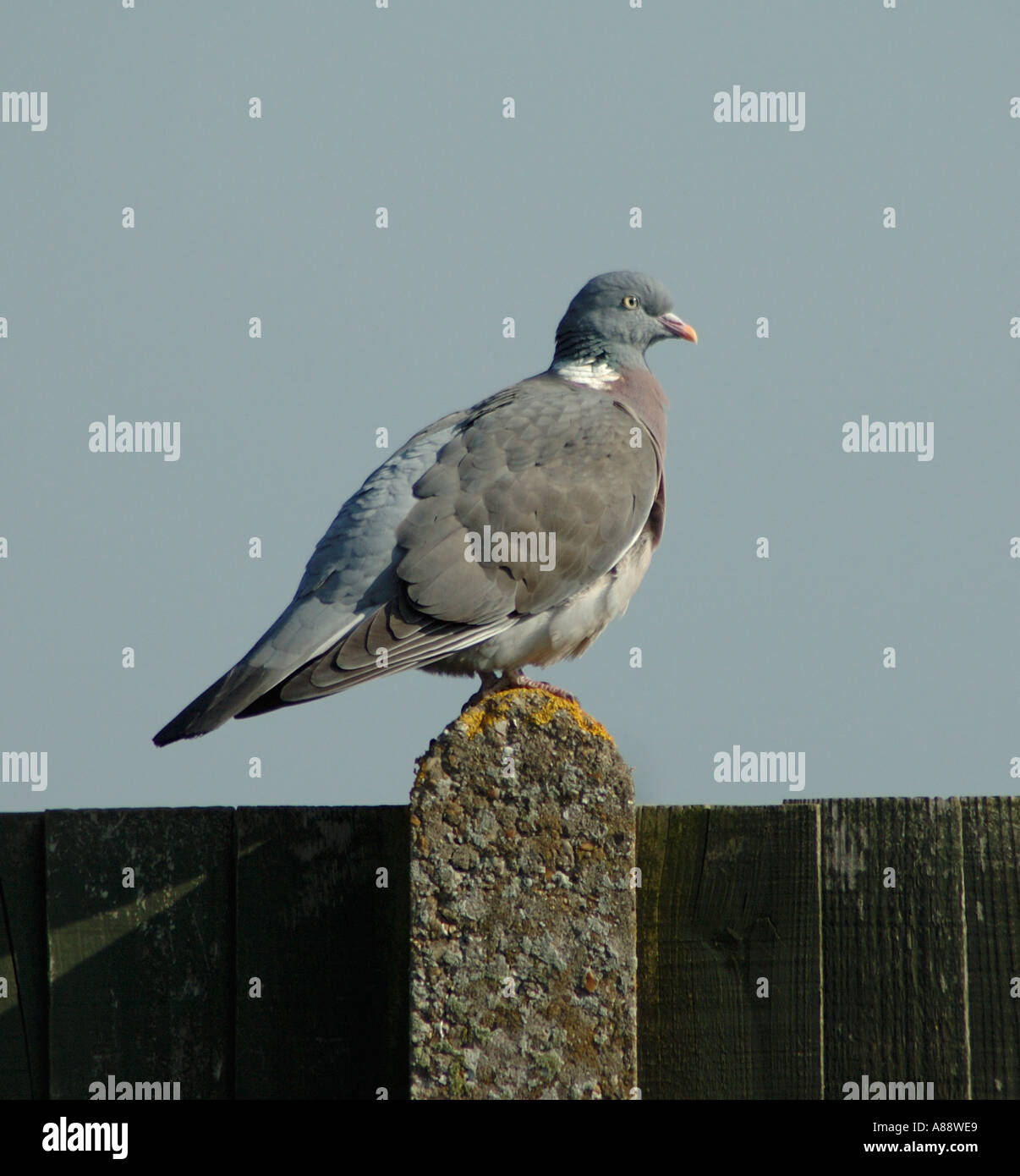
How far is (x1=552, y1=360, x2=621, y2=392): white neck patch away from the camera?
5512 millimetres

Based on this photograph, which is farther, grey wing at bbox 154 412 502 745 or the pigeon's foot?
the pigeon's foot

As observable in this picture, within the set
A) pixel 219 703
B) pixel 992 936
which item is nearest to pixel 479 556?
pixel 219 703

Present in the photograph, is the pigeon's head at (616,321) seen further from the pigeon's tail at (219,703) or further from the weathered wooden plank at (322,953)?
the weathered wooden plank at (322,953)

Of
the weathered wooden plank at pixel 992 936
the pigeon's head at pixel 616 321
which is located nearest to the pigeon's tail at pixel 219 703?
the weathered wooden plank at pixel 992 936

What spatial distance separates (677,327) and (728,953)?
350 cm

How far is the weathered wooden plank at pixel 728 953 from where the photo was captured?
9.52 ft

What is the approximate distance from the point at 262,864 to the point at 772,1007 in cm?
115

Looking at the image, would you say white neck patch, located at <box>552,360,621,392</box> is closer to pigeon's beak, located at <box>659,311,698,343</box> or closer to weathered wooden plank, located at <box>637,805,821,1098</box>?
pigeon's beak, located at <box>659,311,698,343</box>

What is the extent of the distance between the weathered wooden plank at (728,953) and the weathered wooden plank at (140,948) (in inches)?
37.3

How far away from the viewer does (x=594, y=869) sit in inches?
109

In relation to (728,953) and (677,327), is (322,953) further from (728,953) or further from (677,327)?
(677,327)

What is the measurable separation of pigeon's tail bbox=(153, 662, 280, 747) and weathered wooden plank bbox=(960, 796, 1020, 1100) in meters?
1.80

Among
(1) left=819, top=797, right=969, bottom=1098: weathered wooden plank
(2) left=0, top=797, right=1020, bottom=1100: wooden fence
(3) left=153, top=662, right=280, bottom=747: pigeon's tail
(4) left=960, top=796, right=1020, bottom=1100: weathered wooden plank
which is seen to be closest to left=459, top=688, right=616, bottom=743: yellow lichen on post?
(2) left=0, top=797, right=1020, bottom=1100: wooden fence

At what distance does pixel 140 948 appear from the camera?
121 inches
